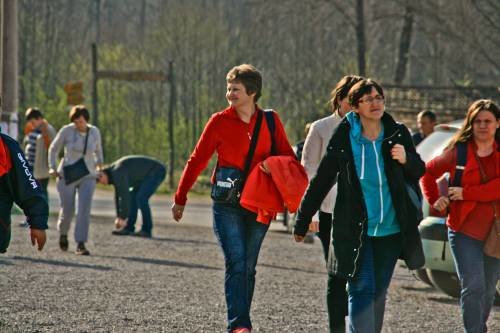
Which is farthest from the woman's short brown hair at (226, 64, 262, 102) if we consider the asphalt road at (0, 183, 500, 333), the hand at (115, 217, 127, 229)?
the hand at (115, 217, 127, 229)

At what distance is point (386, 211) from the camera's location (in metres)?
6.81

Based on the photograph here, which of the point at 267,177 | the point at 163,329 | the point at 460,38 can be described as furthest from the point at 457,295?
the point at 460,38

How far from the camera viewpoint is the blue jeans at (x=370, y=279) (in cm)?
677

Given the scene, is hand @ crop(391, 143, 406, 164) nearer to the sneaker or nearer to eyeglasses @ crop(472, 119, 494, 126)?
eyeglasses @ crop(472, 119, 494, 126)

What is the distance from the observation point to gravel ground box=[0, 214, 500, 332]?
941 centimetres

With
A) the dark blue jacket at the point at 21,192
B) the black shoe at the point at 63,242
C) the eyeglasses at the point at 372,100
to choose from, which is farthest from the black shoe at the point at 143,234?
the eyeglasses at the point at 372,100

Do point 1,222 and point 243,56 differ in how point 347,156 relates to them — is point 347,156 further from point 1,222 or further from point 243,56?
point 243,56

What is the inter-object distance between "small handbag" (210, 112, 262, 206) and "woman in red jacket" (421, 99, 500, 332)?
106cm

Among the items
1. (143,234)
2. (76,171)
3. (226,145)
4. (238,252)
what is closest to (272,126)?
(226,145)

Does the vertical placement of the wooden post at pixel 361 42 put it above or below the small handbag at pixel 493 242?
above

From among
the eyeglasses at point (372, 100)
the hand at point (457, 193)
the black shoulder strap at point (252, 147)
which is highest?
the eyeglasses at point (372, 100)

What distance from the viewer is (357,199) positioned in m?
6.79

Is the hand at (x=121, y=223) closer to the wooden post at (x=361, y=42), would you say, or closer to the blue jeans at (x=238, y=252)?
the blue jeans at (x=238, y=252)

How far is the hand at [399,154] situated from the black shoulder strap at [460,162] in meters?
1.34
